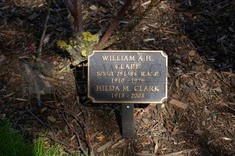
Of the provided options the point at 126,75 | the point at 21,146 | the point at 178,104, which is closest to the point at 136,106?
the point at 178,104

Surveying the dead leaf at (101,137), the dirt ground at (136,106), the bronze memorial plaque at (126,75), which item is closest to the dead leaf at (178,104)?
the dirt ground at (136,106)

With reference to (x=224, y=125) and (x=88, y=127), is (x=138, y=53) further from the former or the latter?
(x=224, y=125)

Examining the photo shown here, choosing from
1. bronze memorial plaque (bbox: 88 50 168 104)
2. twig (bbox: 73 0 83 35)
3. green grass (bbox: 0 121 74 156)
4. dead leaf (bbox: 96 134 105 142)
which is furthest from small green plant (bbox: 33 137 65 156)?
twig (bbox: 73 0 83 35)

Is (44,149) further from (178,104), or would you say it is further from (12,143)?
(178,104)

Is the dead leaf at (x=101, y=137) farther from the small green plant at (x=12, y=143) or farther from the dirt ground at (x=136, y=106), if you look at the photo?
the small green plant at (x=12, y=143)

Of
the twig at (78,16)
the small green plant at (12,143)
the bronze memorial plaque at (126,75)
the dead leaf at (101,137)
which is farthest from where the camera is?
the twig at (78,16)

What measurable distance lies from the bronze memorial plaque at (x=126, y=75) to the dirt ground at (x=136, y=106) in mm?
298

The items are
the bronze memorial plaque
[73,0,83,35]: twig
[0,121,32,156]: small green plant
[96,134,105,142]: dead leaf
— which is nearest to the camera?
[0,121,32,156]: small green plant

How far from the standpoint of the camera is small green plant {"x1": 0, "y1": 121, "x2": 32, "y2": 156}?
2.99 meters

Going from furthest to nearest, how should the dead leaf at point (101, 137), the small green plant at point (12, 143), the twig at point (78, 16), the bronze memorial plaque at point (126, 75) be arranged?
the twig at point (78, 16) < the dead leaf at point (101, 137) < the bronze memorial plaque at point (126, 75) < the small green plant at point (12, 143)

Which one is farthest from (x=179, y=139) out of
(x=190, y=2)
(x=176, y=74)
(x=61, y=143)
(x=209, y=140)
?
(x=190, y=2)

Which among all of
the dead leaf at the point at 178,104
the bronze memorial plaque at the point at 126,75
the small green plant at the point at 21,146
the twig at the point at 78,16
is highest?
the twig at the point at 78,16

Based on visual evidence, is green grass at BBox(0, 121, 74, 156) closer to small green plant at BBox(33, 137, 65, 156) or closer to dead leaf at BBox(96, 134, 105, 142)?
small green plant at BBox(33, 137, 65, 156)

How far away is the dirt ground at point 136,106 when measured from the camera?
3229 mm
